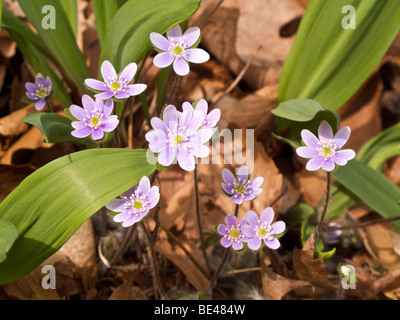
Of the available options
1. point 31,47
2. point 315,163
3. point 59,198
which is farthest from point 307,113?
point 31,47

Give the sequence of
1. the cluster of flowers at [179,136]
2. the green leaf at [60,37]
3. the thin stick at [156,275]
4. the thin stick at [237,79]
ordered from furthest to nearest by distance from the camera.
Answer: the thin stick at [237,79]
the green leaf at [60,37]
the thin stick at [156,275]
the cluster of flowers at [179,136]

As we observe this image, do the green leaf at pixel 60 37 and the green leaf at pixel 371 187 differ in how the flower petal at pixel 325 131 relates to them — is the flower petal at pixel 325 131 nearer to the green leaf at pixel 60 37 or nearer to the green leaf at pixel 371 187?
the green leaf at pixel 371 187

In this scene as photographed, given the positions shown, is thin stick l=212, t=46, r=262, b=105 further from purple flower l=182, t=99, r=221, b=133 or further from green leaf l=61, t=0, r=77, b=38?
purple flower l=182, t=99, r=221, b=133

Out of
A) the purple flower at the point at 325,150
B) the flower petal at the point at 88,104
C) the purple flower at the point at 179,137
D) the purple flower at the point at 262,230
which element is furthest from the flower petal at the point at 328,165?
the flower petal at the point at 88,104

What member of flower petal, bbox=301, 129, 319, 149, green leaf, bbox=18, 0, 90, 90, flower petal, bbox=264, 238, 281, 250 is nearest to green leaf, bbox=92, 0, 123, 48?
green leaf, bbox=18, 0, 90, 90

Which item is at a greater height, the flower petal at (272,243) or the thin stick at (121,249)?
the flower petal at (272,243)

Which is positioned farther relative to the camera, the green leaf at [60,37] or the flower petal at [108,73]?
the green leaf at [60,37]
